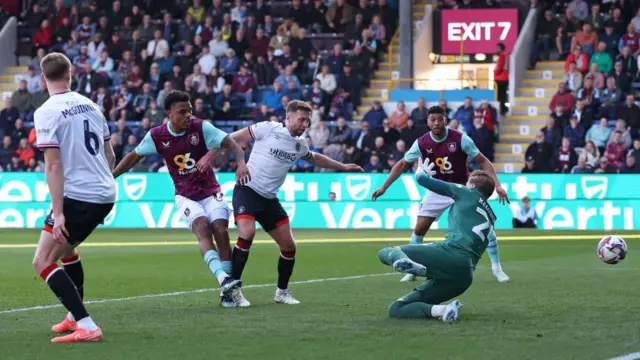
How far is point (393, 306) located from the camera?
1055cm

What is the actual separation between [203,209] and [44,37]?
26615mm

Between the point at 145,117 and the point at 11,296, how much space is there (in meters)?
19.3

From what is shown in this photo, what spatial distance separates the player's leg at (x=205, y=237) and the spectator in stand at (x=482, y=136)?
17834 mm

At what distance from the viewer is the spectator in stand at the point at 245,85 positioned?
33.0 m

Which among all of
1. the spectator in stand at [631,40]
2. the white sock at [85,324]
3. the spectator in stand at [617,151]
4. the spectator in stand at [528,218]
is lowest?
the spectator in stand at [528,218]

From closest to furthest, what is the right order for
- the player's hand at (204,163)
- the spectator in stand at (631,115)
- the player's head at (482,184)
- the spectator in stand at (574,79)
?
the player's head at (482,184)
the player's hand at (204,163)
the spectator in stand at (631,115)
the spectator in stand at (574,79)

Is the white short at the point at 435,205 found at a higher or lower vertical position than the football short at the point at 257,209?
lower

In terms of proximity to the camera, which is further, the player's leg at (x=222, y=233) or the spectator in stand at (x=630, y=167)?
the spectator in stand at (x=630, y=167)

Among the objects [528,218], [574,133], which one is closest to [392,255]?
[528,218]

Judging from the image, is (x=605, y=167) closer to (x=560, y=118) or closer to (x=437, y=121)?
(x=560, y=118)

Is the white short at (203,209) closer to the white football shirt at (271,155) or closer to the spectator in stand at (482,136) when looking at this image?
the white football shirt at (271,155)

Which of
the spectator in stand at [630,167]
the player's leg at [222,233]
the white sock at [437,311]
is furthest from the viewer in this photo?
the spectator in stand at [630,167]

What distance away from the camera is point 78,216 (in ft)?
29.7

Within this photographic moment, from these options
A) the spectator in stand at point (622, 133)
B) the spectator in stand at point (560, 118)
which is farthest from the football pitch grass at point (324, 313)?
the spectator in stand at point (560, 118)
